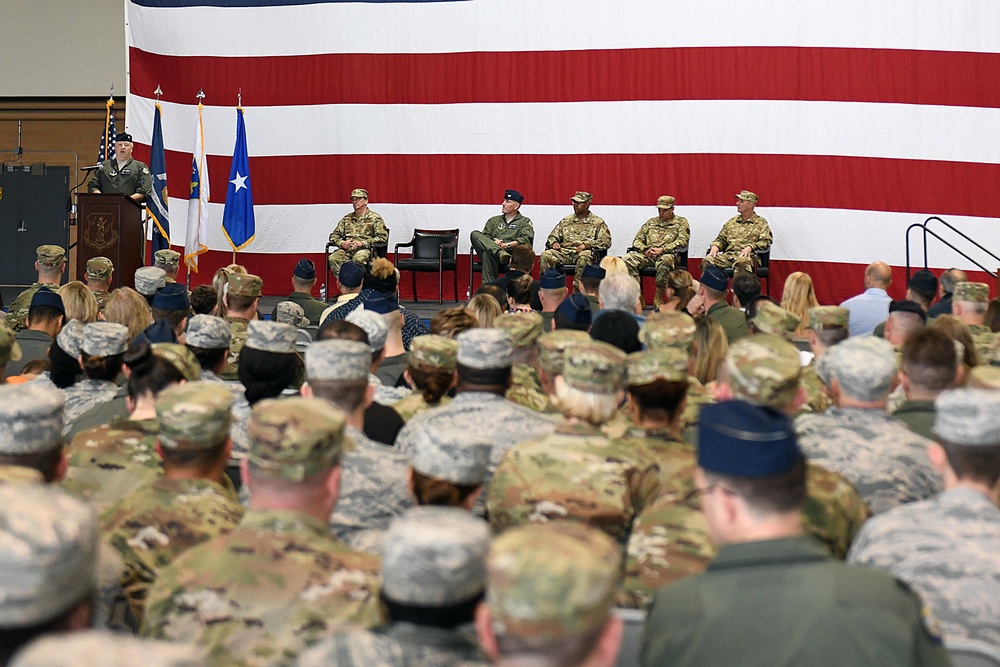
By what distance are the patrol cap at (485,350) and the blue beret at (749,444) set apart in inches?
45.8

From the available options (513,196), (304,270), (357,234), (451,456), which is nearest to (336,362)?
(451,456)

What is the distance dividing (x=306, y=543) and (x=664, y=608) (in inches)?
20.3

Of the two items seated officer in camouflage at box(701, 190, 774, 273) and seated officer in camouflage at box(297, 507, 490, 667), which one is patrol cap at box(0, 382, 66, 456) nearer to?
seated officer in camouflage at box(297, 507, 490, 667)

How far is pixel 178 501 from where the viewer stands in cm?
197

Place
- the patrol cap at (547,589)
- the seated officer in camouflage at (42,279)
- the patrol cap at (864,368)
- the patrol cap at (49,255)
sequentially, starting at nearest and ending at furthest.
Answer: the patrol cap at (547,589), the patrol cap at (864,368), the seated officer in camouflage at (42,279), the patrol cap at (49,255)

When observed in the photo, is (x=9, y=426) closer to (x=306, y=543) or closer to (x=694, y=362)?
(x=306, y=543)

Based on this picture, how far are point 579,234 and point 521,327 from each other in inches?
220

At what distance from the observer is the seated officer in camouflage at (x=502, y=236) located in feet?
29.3

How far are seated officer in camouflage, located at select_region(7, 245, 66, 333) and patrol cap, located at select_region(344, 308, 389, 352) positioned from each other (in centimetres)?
258

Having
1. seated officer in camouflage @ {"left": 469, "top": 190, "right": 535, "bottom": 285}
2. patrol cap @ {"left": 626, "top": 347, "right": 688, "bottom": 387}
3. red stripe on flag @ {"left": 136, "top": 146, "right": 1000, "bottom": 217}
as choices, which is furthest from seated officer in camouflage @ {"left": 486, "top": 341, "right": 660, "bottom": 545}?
red stripe on flag @ {"left": 136, "top": 146, "right": 1000, "bottom": 217}

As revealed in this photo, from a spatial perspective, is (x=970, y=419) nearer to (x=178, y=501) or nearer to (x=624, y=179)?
(x=178, y=501)

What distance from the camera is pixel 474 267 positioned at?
9195mm

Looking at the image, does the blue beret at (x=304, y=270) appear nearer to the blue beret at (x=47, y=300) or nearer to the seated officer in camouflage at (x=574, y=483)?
the blue beret at (x=47, y=300)

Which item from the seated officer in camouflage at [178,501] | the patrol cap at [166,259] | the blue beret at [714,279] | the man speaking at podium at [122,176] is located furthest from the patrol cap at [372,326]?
the man speaking at podium at [122,176]
